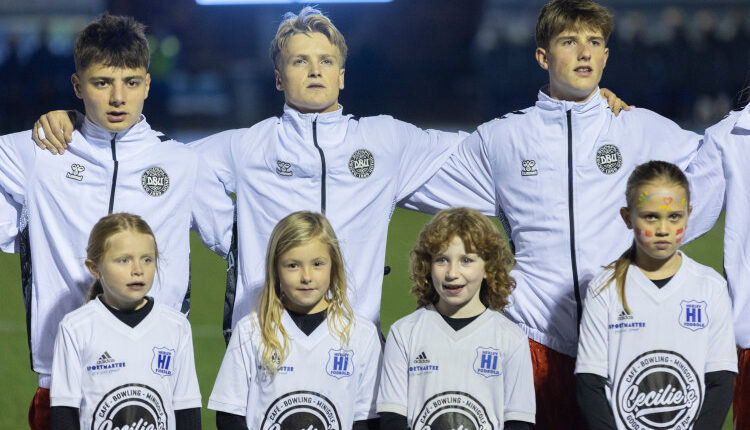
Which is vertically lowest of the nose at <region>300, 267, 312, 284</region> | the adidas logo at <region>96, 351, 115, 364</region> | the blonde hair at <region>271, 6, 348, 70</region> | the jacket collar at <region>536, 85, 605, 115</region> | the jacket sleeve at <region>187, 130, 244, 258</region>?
the adidas logo at <region>96, 351, 115, 364</region>

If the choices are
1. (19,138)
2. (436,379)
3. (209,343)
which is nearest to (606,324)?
(436,379)

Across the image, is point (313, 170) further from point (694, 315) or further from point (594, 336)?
point (694, 315)

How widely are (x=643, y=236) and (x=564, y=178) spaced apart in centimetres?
57

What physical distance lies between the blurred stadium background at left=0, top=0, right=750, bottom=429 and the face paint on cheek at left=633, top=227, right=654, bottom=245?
1366 centimetres

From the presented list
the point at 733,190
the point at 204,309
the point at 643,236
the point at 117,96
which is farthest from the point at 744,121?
the point at 204,309

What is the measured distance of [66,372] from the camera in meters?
3.51

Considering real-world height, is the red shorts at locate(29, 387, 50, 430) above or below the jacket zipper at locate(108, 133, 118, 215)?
below

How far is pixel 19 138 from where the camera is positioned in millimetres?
4090

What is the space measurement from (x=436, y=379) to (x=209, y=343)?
13.7 feet

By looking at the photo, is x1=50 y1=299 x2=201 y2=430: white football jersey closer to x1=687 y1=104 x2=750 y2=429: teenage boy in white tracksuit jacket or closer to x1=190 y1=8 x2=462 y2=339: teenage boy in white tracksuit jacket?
x1=190 y1=8 x2=462 y2=339: teenage boy in white tracksuit jacket

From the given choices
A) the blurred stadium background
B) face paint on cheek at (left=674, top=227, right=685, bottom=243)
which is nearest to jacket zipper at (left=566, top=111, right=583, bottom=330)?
face paint on cheek at (left=674, top=227, right=685, bottom=243)

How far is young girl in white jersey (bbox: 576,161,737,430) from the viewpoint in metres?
3.49

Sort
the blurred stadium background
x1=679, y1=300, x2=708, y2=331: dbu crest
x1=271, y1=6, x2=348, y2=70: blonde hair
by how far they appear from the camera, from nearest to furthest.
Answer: x1=679, y1=300, x2=708, y2=331: dbu crest → x1=271, y1=6, x2=348, y2=70: blonde hair → the blurred stadium background

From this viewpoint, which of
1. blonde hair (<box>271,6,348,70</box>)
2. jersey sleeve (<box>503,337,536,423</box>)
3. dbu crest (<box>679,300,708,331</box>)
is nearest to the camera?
jersey sleeve (<box>503,337,536,423</box>)
